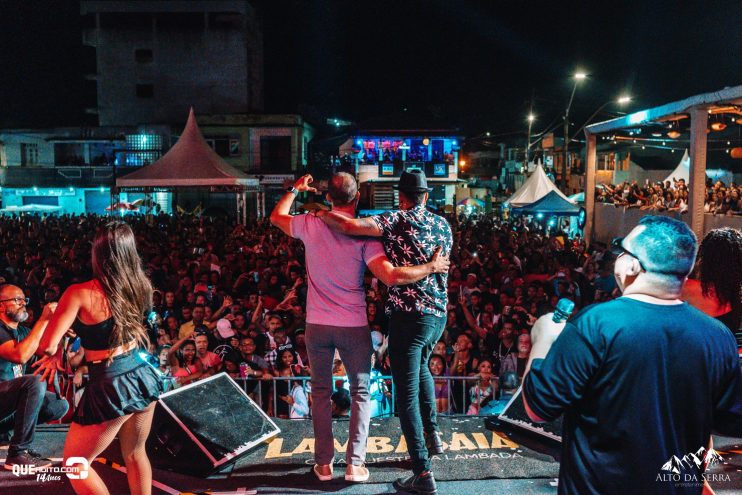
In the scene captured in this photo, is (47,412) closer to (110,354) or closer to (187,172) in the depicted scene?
(110,354)

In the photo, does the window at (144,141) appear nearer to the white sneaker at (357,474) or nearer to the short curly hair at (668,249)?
the white sneaker at (357,474)

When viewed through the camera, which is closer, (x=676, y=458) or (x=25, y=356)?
(x=676, y=458)

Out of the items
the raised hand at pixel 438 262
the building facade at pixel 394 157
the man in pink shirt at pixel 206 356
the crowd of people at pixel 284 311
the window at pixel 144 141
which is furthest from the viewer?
the building facade at pixel 394 157

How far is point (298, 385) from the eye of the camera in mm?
5391

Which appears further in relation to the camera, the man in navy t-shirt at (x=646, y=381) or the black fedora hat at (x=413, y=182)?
the black fedora hat at (x=413, y=182)

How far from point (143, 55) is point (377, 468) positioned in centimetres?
4244

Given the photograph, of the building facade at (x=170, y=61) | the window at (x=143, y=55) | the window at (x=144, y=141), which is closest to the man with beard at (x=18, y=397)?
the window at (x=144, y=141)

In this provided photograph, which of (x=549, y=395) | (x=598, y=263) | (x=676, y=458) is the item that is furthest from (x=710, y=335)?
(x=598, y=263)

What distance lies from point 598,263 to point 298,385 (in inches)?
287

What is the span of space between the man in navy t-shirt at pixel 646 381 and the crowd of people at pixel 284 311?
338cm

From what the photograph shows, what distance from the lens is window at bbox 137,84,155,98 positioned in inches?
1590

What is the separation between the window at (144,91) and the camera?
40375 millimetres

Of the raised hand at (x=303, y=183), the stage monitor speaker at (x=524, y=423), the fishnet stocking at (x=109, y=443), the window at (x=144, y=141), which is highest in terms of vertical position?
the window at (x=144, y=141)

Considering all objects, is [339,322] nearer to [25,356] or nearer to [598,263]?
[25,356]
